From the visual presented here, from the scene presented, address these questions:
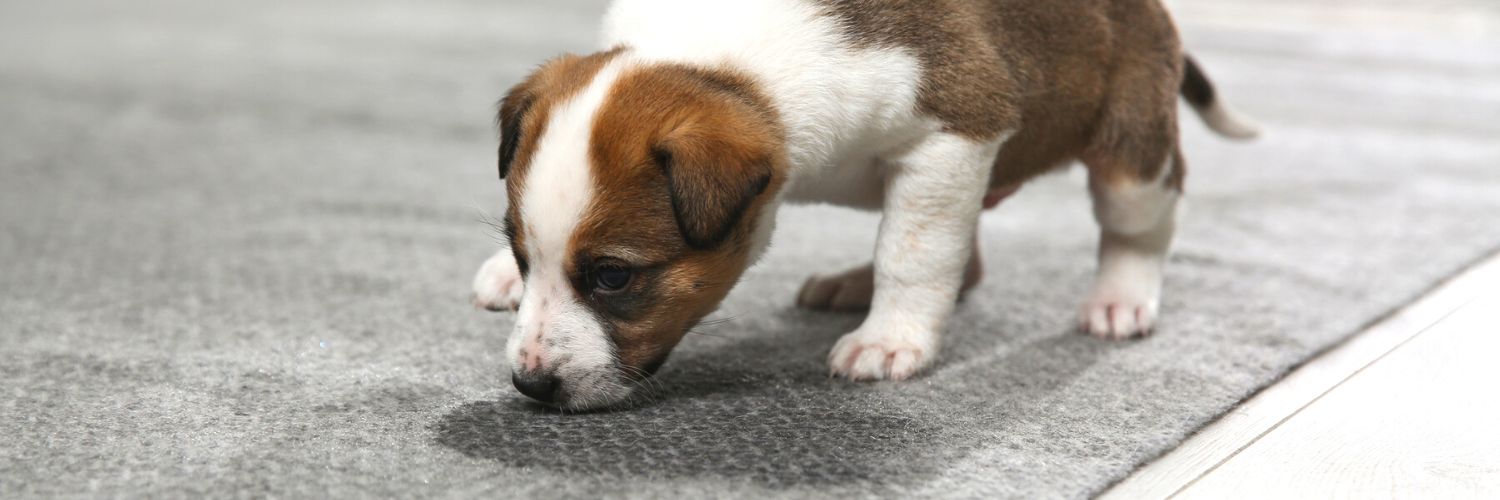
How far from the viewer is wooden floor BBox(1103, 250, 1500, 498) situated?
1.86 metres

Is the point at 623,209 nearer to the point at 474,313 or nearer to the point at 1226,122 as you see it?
the point at 474,313

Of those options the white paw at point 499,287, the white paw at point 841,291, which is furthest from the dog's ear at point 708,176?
the white paw at point 841,291

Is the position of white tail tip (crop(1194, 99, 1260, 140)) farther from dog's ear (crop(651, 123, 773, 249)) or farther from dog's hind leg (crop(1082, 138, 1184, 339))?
dog's ear (crop(651, 123, 773, 249))

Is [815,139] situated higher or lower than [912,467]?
higher

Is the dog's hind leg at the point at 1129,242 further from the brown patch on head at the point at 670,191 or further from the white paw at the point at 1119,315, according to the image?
the brown patch on head at the point at 670,191

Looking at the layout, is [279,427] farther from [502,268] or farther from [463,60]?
[463,60]

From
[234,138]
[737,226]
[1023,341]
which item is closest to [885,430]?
[737,226]

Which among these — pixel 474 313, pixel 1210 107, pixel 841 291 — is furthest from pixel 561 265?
pixel 1210 107

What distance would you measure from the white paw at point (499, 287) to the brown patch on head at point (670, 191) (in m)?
0.41

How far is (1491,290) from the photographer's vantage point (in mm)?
2830

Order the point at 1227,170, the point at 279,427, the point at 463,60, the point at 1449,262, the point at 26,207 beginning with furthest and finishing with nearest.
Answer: the point at 463,60 < the point at 1227,170 < the point at 26,207 < the point at 1449,262 < the point at 279,427

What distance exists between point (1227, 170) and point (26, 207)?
3469mm

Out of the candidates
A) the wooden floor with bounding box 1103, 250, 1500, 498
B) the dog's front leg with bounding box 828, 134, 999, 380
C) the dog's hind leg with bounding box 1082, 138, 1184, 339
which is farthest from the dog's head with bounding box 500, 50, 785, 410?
the dog's hind leg with bounding box 1082, 138, 1184, 339

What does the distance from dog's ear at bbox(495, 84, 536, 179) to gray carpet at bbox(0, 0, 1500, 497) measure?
37 cm
